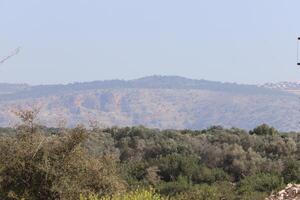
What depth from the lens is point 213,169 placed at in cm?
4450

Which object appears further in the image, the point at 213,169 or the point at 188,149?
the point at 188,149

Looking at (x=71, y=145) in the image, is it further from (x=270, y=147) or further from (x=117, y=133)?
(x=117, y=133)

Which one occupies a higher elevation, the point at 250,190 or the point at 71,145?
the point at 71,145

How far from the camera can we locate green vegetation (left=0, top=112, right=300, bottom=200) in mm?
21906

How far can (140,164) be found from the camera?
45.4 metres

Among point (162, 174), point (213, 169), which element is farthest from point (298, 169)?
point (162, 174)

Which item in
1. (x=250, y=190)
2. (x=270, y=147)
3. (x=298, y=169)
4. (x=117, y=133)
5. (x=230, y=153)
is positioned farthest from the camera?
(x=117, y=133)

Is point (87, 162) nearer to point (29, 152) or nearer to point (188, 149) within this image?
point (29, 152)

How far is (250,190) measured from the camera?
34156 millimetres

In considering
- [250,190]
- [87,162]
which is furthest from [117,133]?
[87,162]

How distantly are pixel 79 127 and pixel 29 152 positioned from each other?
67.8 inches

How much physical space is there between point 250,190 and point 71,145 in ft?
45.5

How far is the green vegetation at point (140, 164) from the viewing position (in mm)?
21906

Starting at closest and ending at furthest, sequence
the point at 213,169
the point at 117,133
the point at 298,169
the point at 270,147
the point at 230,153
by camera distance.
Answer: the point at 298,169
the point at 213,169
the point at 230,153
the point at 270,147
the point at 117,133
